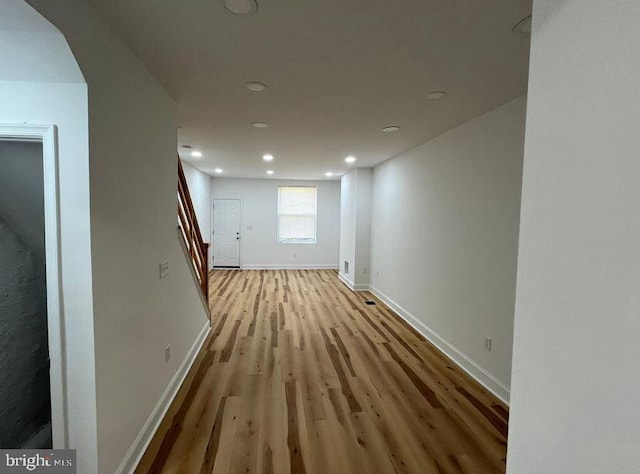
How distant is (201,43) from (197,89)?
648 millimetres

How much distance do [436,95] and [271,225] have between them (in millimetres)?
6283

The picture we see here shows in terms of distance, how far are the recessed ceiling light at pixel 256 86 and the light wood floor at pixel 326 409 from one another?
2489 mm

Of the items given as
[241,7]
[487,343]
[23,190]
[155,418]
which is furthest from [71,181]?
[487,343]

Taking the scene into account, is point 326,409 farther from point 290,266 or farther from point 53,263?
point 290,266

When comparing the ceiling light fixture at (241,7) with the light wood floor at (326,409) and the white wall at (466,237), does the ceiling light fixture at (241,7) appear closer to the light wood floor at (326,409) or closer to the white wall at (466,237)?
the white wall at (466,237)

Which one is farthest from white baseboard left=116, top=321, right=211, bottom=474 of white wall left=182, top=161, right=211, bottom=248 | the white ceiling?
white wall left=182, top=161, right=211, bottom=248

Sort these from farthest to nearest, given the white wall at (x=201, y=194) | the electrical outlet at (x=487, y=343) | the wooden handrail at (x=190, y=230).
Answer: the white wall at (x=201, y=194) → the wooden handrail at (x=190, y=230) → the electrical outlet at (x=487, y=343)

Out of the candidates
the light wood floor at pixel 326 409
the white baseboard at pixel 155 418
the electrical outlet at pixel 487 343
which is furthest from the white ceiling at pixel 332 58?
the light wood floor at pixel 326 409

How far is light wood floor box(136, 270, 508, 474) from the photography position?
1.79 meters

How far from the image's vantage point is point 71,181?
4.36ft

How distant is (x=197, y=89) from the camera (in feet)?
7.31

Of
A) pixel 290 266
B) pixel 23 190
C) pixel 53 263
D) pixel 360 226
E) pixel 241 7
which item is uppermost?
pixel 241 7

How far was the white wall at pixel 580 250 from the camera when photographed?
1.77 ft

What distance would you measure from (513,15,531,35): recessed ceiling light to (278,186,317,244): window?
673 cm
